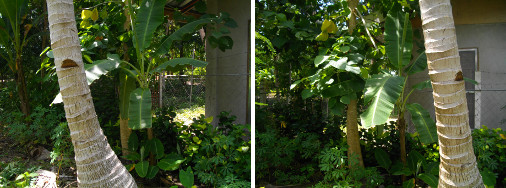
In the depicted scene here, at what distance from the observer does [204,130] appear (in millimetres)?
3477

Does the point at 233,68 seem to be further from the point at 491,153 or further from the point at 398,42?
the point at 491,153

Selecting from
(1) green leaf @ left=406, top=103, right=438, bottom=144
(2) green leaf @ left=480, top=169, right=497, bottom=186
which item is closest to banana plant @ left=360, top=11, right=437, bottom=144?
(1) green leaf @ left=406, top=103, right=438, bottom=144

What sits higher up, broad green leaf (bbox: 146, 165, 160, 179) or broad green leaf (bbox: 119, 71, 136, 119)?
broad green leaf (bbox: 119, 71, 136, 119)

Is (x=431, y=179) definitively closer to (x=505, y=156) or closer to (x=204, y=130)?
(x=505, y=156)

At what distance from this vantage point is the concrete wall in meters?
4.21

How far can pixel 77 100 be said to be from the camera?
2.08 meters

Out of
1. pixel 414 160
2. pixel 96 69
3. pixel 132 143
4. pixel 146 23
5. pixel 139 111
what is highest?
pixel 146 23

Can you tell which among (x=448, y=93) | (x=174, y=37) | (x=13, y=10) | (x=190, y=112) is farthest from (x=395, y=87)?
(x=190, y=112)

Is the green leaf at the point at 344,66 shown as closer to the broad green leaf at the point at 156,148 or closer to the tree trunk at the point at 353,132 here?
the tree trunk at the point at 353,132

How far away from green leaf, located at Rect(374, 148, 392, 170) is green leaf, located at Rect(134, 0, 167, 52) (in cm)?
222

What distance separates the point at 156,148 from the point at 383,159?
2.06 meters

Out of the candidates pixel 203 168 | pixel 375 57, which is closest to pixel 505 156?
pixel 375 57

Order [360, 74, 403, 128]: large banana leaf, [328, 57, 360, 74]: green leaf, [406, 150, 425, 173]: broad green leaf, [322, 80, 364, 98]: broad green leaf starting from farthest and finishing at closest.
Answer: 1. [406, 150, 425, 173]: broad green leaf
2. [322, 80, 364, 98]: broad green leaf
3. [328, 57, 360, 74]: green leaf
4. [360, 74, 403, 128]: large banana leaf

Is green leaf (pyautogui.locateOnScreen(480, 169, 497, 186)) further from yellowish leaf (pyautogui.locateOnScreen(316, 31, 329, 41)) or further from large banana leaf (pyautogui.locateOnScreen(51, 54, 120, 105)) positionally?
large banana leaf (pyautogui.locateOnScreen(51, 54, 120, 105))
